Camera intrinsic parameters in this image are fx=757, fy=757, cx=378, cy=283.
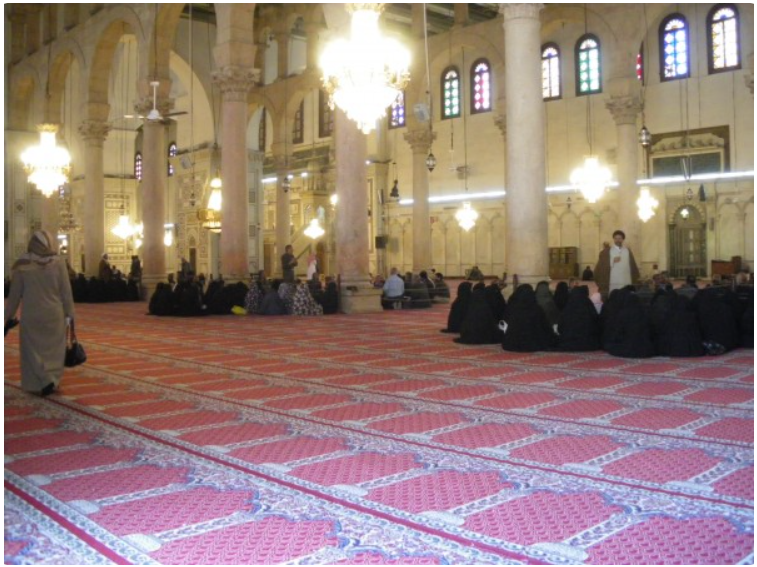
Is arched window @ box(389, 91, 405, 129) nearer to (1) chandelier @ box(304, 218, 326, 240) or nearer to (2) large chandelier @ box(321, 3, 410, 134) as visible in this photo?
(1) chandelier @ box(304, 218, 326, 240)

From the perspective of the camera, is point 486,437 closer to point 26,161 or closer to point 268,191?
point 26,161

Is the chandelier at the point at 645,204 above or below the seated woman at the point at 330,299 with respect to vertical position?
above

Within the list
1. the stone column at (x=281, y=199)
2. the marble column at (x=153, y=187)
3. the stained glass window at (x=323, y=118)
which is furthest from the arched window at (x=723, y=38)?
the marble column at (x=153, y=187)

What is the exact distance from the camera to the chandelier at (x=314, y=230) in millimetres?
24172

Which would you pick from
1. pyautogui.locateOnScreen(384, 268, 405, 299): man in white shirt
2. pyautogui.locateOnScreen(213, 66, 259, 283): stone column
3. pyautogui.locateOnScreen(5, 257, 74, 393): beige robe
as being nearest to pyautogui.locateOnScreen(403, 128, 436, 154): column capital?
pyautogui.locateOnScreen(213, 66, 259, 283): stone column

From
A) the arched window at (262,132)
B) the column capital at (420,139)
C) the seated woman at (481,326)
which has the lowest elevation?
the seated woman at (481,326)

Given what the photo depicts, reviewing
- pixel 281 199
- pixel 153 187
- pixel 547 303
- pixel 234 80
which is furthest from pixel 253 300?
pixel 281 199

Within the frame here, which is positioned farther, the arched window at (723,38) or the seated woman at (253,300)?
the arched window at (723,38)

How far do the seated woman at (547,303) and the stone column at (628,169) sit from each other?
21.5 feet

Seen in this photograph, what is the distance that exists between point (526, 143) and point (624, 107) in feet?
22.7

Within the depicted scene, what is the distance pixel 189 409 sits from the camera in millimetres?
4633

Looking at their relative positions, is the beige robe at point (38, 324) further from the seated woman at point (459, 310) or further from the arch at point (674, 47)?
the arch at point (674, 47)

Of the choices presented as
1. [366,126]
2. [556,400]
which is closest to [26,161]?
[366,126]

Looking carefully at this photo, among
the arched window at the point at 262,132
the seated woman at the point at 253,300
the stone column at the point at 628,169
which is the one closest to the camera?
the seated woman at the point at 253,300
